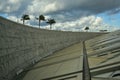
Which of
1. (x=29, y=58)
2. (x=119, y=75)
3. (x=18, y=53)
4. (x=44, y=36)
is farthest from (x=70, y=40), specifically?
(x=119, y=75)

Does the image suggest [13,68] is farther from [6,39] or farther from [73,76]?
Result: [73,76]

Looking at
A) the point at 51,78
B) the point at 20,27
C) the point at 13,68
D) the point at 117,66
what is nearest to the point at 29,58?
the point at 20,27

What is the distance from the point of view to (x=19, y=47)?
1273cm

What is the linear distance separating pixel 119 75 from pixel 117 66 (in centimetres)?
99

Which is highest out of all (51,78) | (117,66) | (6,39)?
(6,39)

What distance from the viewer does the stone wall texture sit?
10137 mm

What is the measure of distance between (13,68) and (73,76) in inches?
144

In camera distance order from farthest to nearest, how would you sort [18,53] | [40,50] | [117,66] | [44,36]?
[44,36]
[40,50]
[18,53]
[117,66]

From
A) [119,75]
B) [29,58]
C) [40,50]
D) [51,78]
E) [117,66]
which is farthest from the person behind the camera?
[40,50]

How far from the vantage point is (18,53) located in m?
12.5

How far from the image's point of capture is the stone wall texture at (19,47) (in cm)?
1014

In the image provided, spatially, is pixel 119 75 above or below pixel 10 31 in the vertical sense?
below

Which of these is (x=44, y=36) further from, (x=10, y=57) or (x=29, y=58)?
(x=10, y=57)

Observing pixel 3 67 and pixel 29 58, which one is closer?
pixel 3 67
